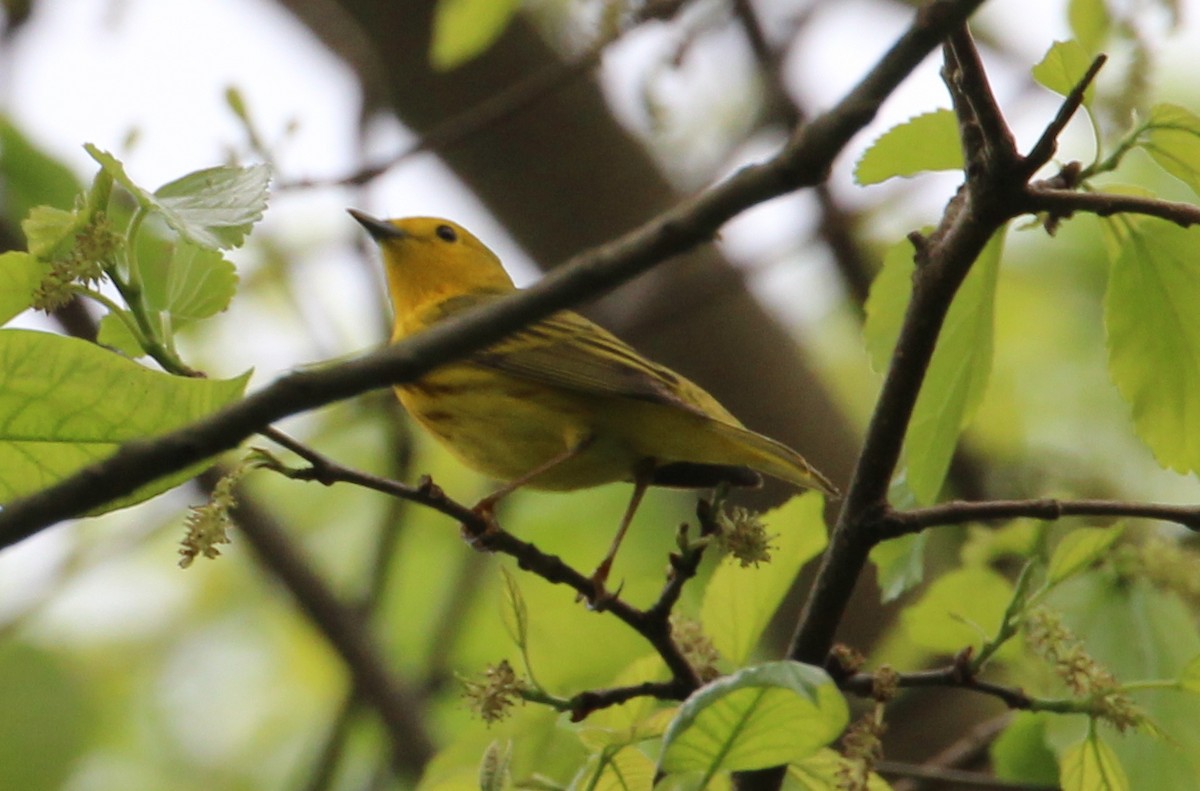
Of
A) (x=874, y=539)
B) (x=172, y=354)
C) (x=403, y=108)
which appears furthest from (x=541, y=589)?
(x=403, y=108)

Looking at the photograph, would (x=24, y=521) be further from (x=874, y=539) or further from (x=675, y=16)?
(x=675, y=16)

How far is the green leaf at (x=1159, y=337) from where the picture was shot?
5.96ft

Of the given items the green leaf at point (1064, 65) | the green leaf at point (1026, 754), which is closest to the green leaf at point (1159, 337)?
the green leaf at point (1064, 65)

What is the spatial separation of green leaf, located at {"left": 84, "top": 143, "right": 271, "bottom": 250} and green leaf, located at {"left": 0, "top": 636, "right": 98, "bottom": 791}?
2.02m

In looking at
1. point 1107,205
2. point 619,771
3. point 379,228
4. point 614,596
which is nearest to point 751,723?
point 619,771

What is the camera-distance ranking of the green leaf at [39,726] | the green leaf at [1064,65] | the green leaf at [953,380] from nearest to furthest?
the green leaf at [1064,65]
the green leaf at [953,380]
the green leaf at [39,726]

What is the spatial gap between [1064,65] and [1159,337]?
413 mm

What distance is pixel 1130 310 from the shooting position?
1.86 meters

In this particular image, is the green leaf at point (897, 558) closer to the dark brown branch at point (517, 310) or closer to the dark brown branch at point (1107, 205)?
the dark brown branch at point (1107, 205)

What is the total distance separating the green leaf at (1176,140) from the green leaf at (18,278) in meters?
1.30

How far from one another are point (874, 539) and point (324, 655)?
417 cm

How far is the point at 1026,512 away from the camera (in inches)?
69.1

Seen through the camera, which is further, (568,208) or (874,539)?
(568,208)

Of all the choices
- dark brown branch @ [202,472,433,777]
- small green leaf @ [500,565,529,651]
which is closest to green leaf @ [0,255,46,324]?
small green leaf @ [500,565,529,651]
